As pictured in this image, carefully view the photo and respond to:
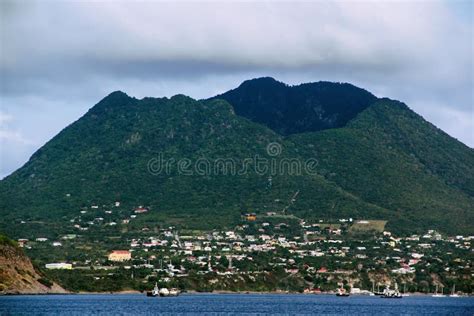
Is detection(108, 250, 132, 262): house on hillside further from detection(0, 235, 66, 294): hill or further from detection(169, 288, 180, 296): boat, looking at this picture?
detection(0, 235, 66, 294): hill

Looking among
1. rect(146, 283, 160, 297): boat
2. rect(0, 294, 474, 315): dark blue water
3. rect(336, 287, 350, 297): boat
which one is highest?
rect(336, 287, 350, 297): boat

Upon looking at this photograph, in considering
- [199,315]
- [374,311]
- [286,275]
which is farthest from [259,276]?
[199,315]

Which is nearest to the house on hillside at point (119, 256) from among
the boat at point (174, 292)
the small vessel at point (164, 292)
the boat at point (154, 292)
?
the boat at point (174, 292)

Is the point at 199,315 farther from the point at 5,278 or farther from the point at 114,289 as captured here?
the point at 114,289

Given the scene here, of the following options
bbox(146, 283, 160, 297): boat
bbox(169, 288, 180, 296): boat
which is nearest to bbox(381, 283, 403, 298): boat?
bbox(169, 288, 180, 296): boat

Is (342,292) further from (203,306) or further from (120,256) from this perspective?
(203,306)

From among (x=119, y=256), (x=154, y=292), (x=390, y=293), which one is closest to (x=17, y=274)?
(x=154, y=292)

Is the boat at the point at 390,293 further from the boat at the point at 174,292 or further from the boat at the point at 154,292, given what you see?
the boat at the point at 154,292

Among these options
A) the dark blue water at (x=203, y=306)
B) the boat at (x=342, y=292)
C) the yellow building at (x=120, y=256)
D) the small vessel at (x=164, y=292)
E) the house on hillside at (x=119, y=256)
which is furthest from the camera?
the yellow building at (x=120, y=256)
